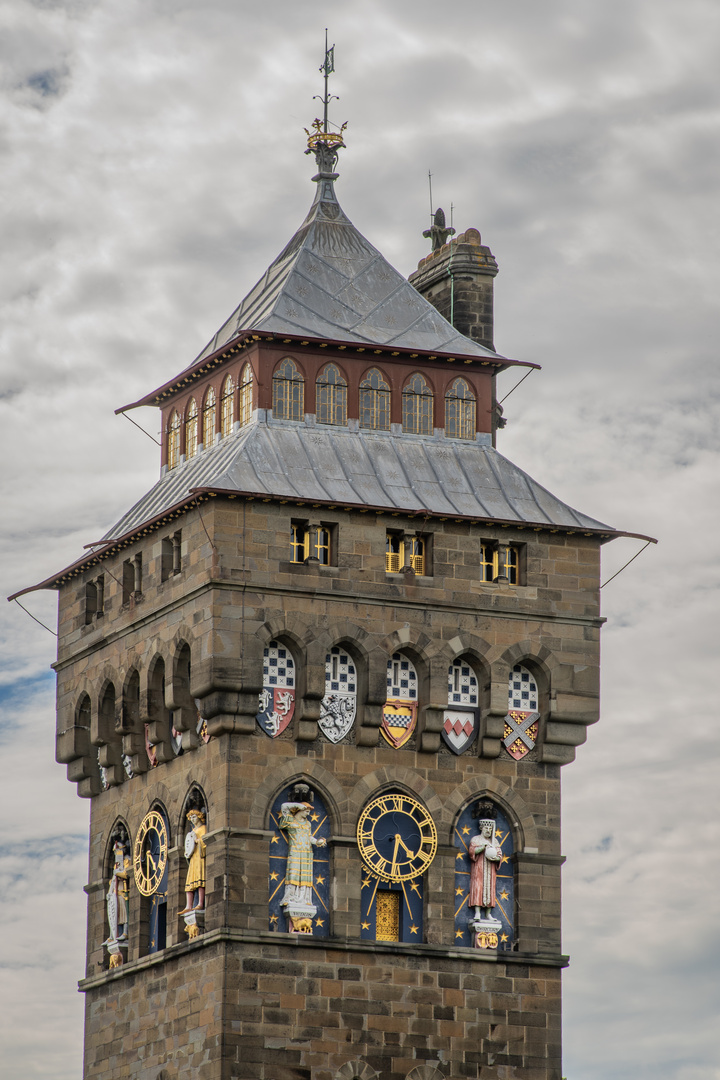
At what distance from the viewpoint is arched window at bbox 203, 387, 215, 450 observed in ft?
231

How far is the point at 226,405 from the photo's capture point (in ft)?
229

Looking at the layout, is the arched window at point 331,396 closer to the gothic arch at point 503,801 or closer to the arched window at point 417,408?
the arched window at point 417,408

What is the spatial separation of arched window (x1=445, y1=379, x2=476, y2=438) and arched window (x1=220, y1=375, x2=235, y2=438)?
15.4 ft

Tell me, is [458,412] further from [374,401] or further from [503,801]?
[503,801]

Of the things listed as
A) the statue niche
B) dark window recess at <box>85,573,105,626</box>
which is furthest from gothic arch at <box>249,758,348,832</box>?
dark window recess at <box>85,573,105,626</box>

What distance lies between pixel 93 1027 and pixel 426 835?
30.7ft

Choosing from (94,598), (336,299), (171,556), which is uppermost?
(336,299)

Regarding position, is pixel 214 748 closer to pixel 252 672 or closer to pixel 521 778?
pixel 252 672

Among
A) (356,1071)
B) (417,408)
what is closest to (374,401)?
(417,408)

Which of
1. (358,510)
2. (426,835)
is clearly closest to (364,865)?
(426,835)

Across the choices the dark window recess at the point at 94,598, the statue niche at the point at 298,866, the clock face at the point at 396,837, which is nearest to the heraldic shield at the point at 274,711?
the statue niche at the point at 298,866

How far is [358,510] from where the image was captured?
218 ft

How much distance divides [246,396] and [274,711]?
25.0ft

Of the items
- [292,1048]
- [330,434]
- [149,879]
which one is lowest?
[292,1048]
